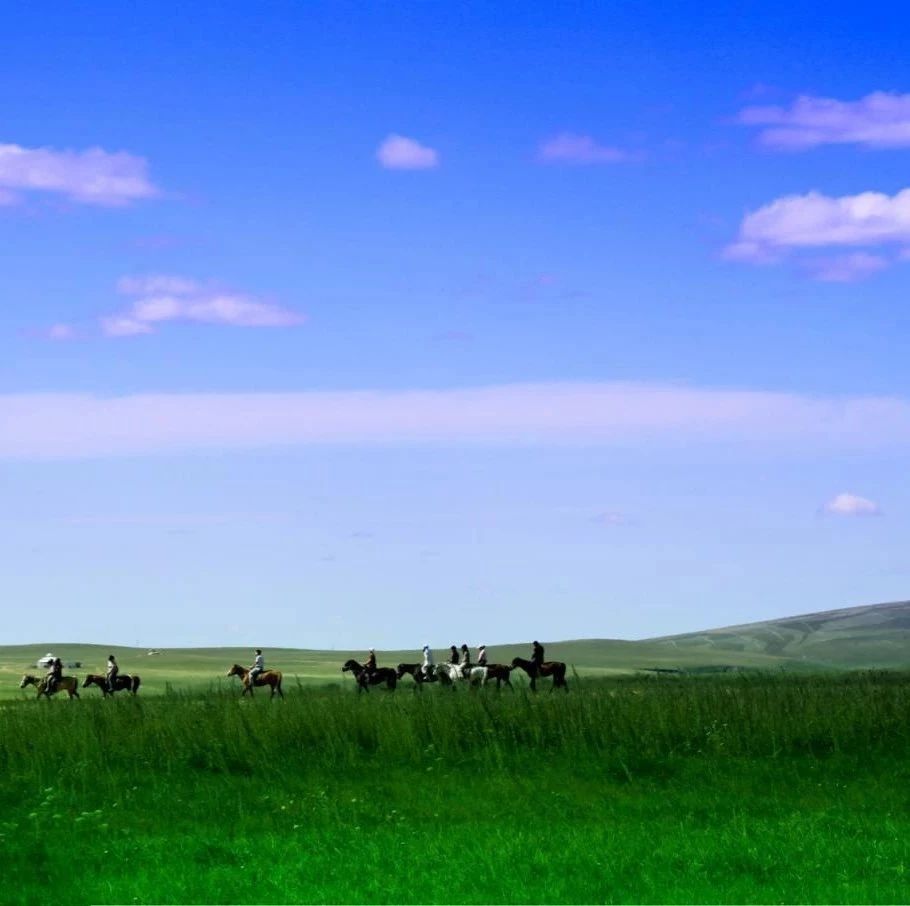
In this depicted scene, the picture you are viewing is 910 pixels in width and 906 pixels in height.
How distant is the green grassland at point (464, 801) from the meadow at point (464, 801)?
0.05m

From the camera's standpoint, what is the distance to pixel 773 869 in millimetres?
15570

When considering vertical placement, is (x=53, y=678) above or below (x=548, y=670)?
above

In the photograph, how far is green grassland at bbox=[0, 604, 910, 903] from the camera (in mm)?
15430

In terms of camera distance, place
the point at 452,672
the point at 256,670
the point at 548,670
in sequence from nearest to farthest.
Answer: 1. the point at 548,670
2. the point at 256,670
3. the point at 452,672

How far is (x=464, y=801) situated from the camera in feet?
71.4

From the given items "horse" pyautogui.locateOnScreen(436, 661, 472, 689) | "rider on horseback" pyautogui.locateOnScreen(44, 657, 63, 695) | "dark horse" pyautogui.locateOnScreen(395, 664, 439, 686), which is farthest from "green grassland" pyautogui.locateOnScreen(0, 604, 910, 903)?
"rider on horseback" pyautogui.locateOnScreen(44, 657, 63, 695)

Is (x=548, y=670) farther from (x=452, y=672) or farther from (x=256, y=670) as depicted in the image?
(x=256, y=670)

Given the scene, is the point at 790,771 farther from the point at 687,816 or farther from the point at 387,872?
the point at 387,872

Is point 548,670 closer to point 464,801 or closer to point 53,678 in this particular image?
point 53,678

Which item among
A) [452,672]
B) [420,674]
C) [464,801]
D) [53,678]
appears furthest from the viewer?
[420,674]

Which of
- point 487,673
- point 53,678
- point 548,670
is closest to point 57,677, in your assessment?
point 53,678

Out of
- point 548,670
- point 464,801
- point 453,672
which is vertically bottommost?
point 464,801

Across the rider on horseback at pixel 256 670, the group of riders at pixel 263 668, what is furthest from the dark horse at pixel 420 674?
the rider on horseback at pixel 256 670

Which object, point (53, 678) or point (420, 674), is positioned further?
point (420, 674)
